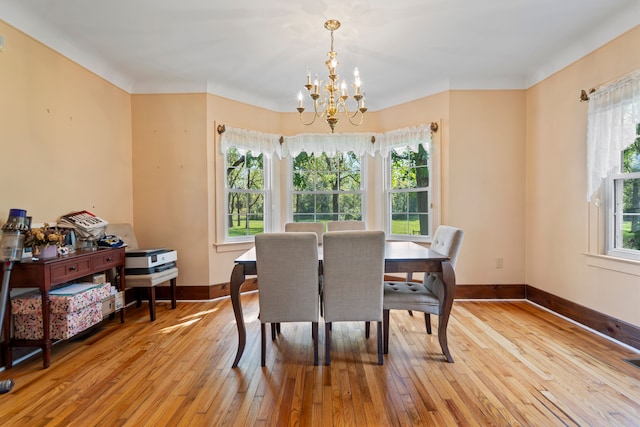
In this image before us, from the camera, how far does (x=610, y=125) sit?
2.61m

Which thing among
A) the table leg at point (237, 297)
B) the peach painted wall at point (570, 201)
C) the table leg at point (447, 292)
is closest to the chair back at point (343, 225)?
the table leg at point (447, 292)

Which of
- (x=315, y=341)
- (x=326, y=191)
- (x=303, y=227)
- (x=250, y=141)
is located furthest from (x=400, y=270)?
(x=250, y=141)

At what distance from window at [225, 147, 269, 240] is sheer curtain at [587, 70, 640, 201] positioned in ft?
11.8

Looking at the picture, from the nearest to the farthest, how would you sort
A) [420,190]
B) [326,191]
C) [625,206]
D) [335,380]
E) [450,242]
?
[335,380] < [450,242] < [625,206] < [420,190] < [326,191]

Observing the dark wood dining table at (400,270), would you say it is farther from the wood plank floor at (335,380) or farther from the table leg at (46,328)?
the table leg at (46,328)

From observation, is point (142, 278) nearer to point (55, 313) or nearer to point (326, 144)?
point (55, 313)

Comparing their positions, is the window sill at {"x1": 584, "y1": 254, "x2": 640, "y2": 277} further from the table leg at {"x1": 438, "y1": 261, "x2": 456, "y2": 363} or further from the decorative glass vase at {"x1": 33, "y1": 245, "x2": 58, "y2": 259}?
the decorative glass vase at {"x1": 33, "y1": 245, "x2": 58, "y2": 259}

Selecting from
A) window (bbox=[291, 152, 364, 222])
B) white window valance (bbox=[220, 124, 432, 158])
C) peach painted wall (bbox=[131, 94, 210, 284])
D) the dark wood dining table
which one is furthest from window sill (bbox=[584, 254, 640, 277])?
peach painted wall (bbox=[131, 94, 210, 284])

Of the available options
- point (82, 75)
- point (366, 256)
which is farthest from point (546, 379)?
point (82, 75)

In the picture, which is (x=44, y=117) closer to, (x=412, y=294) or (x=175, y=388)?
A: (x=175, y=388)

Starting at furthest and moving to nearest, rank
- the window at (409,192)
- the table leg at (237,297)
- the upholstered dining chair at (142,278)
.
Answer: the window at (409,192) < the upholstered dining chair at (142,278) < the table leg at (237,297)

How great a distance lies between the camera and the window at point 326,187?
4.68 meters

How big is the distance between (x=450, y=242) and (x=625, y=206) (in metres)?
1.55

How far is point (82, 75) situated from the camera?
314 cm
